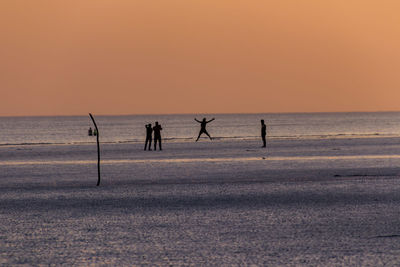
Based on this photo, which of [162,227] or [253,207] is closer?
[162,227]

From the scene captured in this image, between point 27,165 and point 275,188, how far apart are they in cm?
1527

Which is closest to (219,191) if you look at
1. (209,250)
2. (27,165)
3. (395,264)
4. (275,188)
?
(275,188)

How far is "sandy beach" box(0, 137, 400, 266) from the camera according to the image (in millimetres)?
9305

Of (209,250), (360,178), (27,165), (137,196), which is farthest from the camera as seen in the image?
(27,165)

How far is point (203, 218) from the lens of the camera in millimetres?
12805

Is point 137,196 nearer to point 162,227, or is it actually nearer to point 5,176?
point 162,227

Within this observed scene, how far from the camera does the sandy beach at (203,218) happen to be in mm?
9305

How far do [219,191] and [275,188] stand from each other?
72.1 inches

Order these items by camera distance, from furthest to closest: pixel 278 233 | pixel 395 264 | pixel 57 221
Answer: pixel 57 221 < pixel 278 233 < pixel 395 264

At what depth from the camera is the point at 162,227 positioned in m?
11.8

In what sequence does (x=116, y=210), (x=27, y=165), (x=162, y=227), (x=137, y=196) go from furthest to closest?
1. (x=27, y=165)
2. (x=137, y=196)
3. (x=116, y=210)
4. (x=162, y=227)

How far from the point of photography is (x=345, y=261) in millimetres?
8859

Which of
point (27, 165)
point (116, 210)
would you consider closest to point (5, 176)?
point (27, 165)

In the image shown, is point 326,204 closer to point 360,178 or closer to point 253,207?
point 253,207
